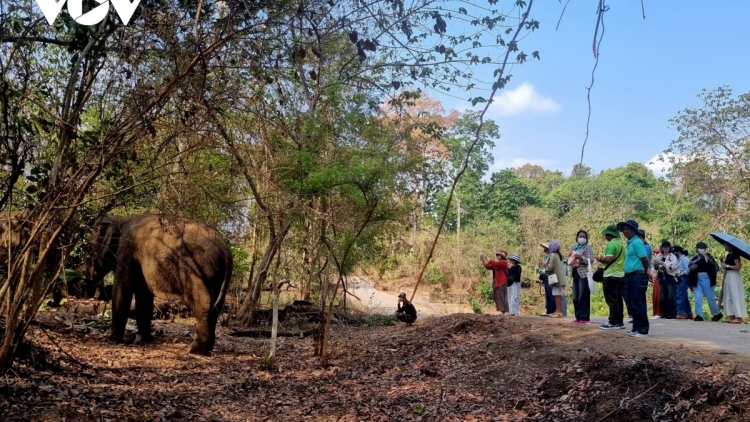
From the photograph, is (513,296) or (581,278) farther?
(513,296)

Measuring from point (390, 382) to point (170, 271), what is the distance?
3.63m

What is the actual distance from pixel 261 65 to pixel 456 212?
2895cm

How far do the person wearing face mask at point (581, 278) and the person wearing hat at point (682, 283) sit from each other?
7.88 feet

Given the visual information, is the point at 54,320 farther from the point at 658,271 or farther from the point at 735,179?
the point at 735,179

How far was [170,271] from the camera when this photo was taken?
9.03 m

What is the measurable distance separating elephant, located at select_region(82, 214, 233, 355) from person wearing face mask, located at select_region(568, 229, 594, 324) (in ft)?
18.7

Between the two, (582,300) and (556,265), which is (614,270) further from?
(556,265)

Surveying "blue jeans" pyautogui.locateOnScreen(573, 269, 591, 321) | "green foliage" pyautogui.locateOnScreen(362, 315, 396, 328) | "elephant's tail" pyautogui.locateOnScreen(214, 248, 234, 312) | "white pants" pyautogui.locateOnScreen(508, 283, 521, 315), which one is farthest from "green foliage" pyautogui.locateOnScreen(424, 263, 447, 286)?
"elephant's tail" pyautogui.locateOnScreen(214, 248, 234, 312)

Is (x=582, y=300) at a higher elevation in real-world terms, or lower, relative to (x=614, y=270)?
lower

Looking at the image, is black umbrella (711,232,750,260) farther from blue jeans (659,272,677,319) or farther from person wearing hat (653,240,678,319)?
blue jeans (659,272,677,319)

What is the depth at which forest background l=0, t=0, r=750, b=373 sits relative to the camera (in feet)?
16.2

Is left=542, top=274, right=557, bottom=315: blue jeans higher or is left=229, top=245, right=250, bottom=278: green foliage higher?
left=229, top=245, right=250, bottom=278: green foliage

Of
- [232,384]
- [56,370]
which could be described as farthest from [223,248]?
[56,370]

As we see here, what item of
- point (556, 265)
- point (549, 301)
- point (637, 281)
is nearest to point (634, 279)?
point (637, 281)
